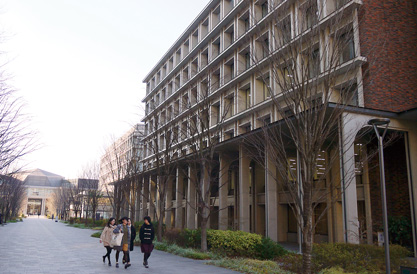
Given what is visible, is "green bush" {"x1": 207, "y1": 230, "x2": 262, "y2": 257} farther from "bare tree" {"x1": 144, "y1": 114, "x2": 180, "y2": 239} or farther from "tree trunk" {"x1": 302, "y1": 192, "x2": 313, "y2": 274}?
"bare tree" {"x1": 144, "y1": 114, "x2": 180, "y2": 239}

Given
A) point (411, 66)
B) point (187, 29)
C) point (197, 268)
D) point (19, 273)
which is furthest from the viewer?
point (187, 29)

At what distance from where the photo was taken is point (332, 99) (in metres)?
20.0

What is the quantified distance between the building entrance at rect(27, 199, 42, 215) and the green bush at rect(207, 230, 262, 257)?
5465 inches

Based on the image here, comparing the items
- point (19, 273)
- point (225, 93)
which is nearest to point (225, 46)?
point (225, 93)

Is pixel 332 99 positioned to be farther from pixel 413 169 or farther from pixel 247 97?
pixel 247 97

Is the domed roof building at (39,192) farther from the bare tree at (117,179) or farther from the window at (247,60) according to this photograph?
the window at (247,60)

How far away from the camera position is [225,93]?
107ft

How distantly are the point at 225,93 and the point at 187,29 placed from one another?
486 inches

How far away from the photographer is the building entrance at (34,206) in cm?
13916

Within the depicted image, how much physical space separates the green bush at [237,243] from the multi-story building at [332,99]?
12.6 feet

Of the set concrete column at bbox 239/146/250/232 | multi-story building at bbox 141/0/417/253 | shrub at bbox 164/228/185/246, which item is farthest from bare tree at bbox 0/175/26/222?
concrete column at bbox 239/146/250/232

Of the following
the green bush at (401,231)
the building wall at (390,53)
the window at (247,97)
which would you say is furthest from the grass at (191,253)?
the window at (247,97)

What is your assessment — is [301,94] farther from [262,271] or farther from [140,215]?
[140,215]

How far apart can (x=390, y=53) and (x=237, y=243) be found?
517 inches
